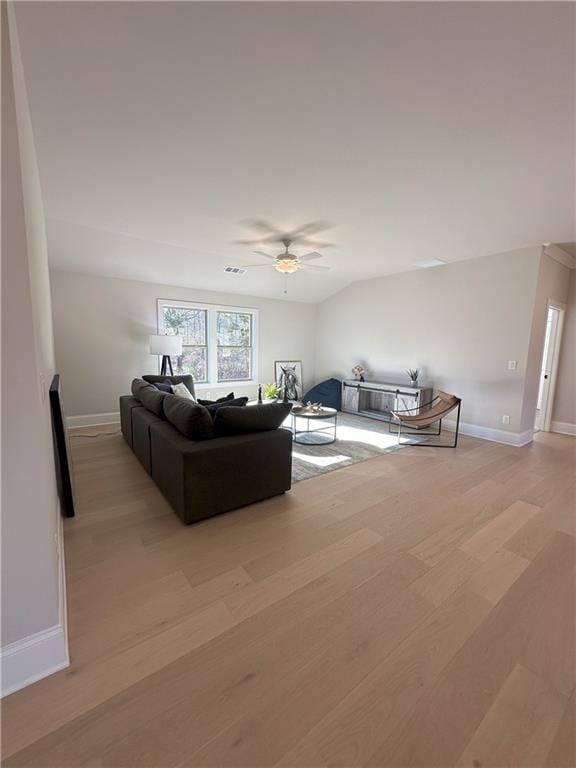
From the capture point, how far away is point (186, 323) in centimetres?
599

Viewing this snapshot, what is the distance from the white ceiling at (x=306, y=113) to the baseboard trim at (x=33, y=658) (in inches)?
101

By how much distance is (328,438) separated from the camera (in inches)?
180

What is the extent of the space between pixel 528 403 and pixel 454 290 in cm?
197

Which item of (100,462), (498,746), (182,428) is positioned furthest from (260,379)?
(498,746)

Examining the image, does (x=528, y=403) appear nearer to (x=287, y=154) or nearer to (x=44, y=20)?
(x=287, y=154)

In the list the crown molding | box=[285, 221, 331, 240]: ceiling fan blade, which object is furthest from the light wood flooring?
the crown molding

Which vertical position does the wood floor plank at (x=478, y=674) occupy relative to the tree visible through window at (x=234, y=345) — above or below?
below

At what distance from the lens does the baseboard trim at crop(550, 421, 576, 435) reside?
200 inches

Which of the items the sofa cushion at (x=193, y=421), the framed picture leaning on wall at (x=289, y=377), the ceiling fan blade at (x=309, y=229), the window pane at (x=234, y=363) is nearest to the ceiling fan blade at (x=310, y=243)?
the ceiling fan blade at (x=309, y=229)

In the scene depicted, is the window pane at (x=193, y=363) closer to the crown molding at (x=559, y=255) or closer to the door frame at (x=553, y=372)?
the crown molding at (x=559, y=255)

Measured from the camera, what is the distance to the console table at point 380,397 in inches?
209

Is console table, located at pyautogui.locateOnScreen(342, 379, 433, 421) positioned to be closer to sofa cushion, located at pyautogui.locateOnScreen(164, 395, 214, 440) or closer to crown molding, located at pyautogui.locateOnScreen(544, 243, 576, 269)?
crown molding, located at pyautogui.locateOnScreen(544, 243, 576, 269)

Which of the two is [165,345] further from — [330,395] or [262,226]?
[330,395]

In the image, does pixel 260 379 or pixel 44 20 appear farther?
pixel 260 379
